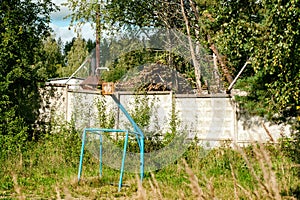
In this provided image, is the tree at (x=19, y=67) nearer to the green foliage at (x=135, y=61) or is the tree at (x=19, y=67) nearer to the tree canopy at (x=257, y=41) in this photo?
the tree canopy at (x=257, y=41)

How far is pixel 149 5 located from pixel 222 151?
15.6 ft

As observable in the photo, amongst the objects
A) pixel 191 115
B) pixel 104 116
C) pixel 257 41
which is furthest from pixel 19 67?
pixel 257 41

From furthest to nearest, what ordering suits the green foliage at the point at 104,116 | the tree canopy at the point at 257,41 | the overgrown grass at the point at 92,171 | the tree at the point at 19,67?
the tree at the point at 19,67
the green foliage at the point at 104,116
the overgrown grass at the point at 92,171
the tree canopy at the point at 257,41

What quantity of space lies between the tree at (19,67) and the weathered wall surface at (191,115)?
120 cm

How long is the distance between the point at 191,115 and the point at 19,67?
12.2 feet

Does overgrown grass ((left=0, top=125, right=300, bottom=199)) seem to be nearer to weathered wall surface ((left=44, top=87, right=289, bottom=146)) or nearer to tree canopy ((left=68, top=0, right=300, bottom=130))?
weathered wall surface ((left=44, top=87, right=289, bottom=146))

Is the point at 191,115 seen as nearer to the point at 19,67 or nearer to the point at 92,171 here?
the point at 92,171

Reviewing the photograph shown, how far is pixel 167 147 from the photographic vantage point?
8062 mm

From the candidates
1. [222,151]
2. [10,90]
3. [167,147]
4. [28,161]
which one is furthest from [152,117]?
[10,90]

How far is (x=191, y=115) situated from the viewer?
27.9 feet

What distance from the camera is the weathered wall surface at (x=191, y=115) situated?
8.41 metres

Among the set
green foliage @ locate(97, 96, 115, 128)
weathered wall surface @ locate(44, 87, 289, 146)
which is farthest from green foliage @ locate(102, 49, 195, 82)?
green foliage @ locate(97, 96, 115, 128)

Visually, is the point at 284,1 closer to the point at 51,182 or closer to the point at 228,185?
the point at 228,185

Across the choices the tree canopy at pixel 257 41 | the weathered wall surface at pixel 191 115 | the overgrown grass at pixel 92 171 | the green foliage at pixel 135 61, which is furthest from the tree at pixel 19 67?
the green foliage at pixel 135 61
